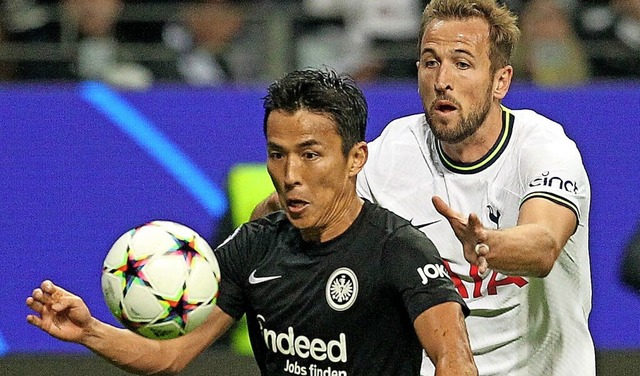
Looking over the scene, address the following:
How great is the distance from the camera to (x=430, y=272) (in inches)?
150

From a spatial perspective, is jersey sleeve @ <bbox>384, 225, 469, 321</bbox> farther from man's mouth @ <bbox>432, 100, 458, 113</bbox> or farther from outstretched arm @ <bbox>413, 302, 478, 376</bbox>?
man's mouth @ <bbox>432, 100, 458, 113</bbox>

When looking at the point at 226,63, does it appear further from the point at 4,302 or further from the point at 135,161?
the point at 4,302

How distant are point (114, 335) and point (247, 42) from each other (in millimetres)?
5129

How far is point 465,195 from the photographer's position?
4719 millimetres

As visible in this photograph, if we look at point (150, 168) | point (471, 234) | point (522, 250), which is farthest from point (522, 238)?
point (150, 168)

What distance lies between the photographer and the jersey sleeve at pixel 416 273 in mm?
3754

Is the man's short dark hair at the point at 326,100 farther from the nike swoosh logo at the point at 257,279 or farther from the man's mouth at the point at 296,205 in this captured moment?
the nike swoosh logo at the point at 257,279

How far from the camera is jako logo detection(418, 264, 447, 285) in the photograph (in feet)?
12.4

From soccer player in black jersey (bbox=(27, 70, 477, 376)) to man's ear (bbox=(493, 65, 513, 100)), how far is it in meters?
0.73

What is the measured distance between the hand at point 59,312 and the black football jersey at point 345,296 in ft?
1.61

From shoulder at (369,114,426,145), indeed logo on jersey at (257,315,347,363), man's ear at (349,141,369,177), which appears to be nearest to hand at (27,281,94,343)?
indeed logo on jersey at (257,315,347,363)

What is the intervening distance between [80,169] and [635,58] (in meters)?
3.94

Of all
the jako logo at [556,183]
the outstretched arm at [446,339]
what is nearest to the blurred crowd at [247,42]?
the jako logo at [556,183]

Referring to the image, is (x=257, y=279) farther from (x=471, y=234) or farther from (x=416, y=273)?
(x=471, y=234)
